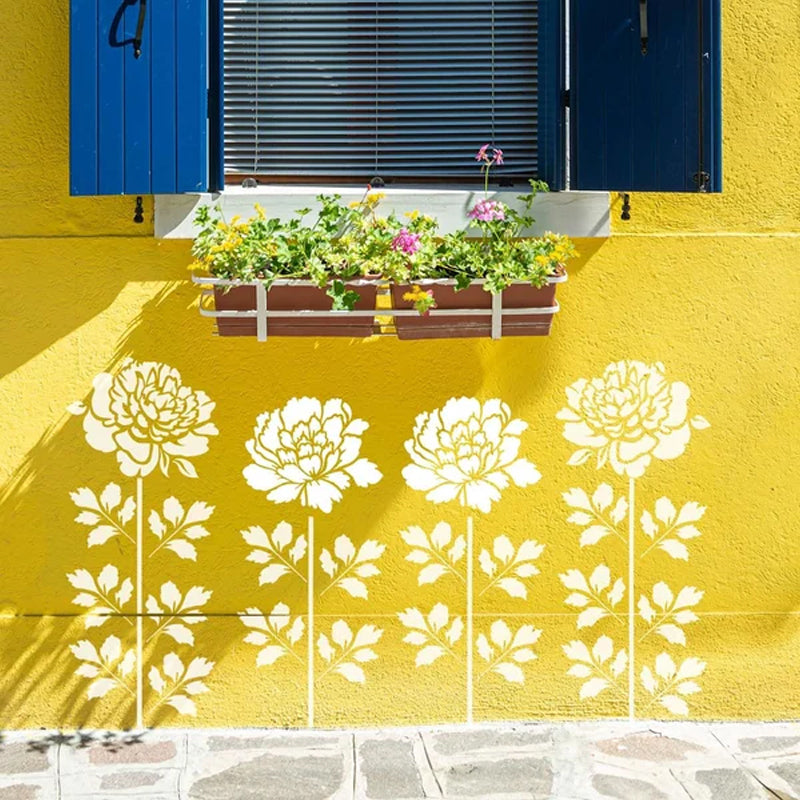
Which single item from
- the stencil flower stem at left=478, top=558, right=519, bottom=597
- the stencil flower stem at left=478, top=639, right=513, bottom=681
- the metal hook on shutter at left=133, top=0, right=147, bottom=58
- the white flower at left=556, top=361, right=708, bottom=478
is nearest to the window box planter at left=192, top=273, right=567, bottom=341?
the white flower at left=556, top=361, right=708, bottom=478

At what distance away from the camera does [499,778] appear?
3.62 metres

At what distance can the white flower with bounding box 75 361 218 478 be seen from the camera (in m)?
4.00

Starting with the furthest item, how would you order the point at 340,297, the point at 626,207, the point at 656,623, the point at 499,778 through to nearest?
the point at 656,623
the point at 626,207
the point at 499,778
the point at 340,297

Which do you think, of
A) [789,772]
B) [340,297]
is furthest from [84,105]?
[789,772]

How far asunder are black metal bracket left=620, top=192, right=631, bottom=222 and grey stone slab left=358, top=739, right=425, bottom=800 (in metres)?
2.03

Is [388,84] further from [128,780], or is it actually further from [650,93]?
[128,780]

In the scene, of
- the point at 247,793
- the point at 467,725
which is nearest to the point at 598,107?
the point at 467,725

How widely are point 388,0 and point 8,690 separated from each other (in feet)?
9.42

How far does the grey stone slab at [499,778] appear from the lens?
3.53 m

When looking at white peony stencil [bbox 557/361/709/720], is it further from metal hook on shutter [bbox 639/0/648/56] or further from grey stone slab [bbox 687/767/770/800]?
metal hook on shutter [bbox 639/0/648/56]

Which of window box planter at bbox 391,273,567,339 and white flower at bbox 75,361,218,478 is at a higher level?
window box planter at bbox 391,273,567,339

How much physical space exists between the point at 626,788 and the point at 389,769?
0.78 metres

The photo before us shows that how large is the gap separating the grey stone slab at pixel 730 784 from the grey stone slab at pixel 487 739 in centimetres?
55

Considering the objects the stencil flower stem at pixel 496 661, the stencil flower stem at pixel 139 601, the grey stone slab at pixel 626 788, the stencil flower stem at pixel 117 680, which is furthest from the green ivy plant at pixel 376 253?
the grey stone slab at pixel 626 788
